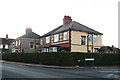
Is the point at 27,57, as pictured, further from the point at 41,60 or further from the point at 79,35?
the point at 79,35

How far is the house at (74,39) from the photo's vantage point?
36812mm

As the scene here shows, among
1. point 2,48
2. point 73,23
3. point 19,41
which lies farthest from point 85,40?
point 2,48

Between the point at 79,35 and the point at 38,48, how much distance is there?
1809 cm

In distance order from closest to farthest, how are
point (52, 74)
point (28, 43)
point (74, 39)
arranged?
point (52, 74) < point (74, 39) < point (28, 43)

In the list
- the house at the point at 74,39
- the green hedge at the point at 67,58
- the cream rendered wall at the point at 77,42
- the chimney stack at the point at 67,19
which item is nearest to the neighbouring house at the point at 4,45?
the house at the point at 74,39

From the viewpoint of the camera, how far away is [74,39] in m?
37.1

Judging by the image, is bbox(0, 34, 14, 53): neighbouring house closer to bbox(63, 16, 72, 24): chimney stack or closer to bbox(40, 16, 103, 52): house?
bbox(40, 16, 103, 52): house

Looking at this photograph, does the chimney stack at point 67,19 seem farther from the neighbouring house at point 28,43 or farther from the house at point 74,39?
the neighbouring house at point 28,43

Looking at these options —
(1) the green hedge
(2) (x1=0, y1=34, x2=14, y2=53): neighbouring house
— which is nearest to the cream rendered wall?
(1) the green hedge

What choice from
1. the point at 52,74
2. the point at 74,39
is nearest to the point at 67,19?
the point at 74,39

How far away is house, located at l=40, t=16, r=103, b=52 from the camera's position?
36812 mm

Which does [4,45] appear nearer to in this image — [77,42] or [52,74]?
[77,42]

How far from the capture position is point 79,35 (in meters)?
37.9

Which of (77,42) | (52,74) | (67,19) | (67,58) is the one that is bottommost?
(52,74)
